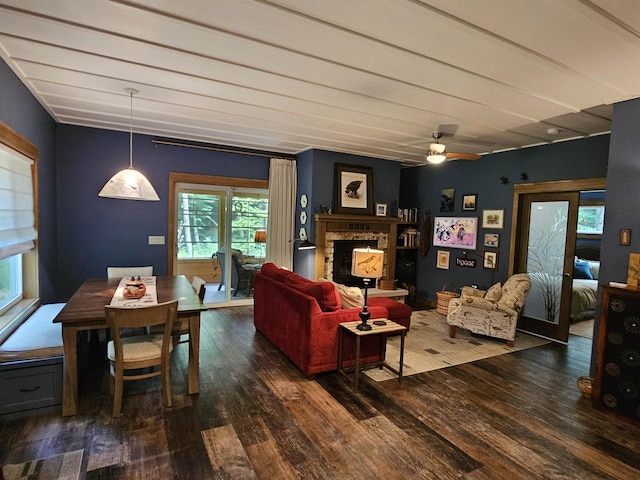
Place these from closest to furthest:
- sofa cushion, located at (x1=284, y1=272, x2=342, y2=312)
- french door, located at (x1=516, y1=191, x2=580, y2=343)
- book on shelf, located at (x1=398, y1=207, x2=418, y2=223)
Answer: sofa cushion, located at (x1=284, y1=272, x2=342, y2=312), french door, located at (x1=516, y1=191, x2=580, y2=343), book on shelf, located at (x1=398, y1=207, x2=418, y2=223)

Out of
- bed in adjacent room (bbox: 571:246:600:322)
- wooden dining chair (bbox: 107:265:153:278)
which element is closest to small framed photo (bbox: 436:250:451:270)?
bed in adjacent room (bbox: 571:246:600:322)

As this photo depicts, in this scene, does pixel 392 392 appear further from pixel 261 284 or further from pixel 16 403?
pixel 16 403

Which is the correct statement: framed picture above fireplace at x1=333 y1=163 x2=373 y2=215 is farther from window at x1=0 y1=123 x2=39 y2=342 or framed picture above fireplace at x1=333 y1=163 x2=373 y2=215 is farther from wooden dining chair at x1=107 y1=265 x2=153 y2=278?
window at x1=0 y1=123 x2=39 y2=342

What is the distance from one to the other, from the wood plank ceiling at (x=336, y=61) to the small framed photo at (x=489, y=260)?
1973 mm

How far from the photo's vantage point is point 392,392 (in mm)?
3102

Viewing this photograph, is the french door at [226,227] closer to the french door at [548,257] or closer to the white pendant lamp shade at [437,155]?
the white pendant lamp shade at [437,155]

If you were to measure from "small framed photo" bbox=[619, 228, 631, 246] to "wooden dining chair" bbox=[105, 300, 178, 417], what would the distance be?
146 inches

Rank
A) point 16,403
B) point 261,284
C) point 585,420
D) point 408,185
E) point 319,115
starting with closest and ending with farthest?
point 16,403
point 585,420
point 319,115
point 261,284
point 408,185

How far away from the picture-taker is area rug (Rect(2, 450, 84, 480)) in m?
1.96

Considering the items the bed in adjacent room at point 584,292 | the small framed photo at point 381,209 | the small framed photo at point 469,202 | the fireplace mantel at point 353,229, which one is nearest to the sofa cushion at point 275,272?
the fireplace mantel at point 353,229

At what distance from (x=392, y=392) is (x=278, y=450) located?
1.24 m

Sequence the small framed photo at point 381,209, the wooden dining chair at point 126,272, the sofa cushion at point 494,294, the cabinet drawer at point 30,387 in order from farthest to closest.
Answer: the small framed photo at point 381,209 < the sofa cushion at point 494,294 < the wooden dining chair at point 126,272 < the cabinet drawer at point 30,387

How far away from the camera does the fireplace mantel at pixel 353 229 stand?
5.63 m

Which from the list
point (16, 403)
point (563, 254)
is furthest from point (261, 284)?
point (563, 254)
